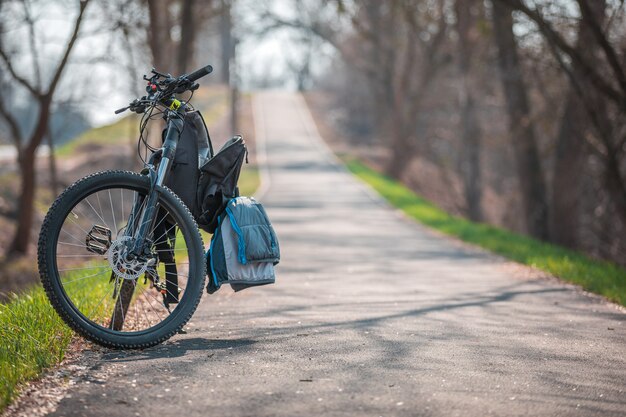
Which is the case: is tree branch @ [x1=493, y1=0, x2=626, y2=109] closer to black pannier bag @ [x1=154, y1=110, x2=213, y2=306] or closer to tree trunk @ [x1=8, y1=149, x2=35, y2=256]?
black pannier bag @ [x1=154, y1=110, x2=213, y2=306]

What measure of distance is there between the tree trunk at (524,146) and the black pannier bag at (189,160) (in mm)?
13137

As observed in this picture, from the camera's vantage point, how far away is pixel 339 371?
502 centimetres

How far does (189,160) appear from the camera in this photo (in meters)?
6.05

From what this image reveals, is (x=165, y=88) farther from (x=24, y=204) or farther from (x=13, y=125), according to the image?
(x=13, y=125)

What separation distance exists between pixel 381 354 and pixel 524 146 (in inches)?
554

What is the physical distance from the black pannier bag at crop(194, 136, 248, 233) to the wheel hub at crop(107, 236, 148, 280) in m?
0.60

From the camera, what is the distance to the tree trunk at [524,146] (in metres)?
18.4

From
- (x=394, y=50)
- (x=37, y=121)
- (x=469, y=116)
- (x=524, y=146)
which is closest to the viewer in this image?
(x=37, y=121)

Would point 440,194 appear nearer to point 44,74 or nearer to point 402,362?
point 44,74

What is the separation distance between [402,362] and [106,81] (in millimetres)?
17774

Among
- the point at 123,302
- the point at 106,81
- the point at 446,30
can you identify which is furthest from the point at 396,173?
the point at 123,302

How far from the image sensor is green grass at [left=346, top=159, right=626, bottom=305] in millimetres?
9398

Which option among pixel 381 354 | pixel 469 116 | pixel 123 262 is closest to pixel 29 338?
pixel 123 262

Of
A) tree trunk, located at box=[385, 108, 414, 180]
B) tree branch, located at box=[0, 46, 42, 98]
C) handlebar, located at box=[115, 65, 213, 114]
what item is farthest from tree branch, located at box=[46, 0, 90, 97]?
tree trunk, located at box=[385, 108, 414, 180]
